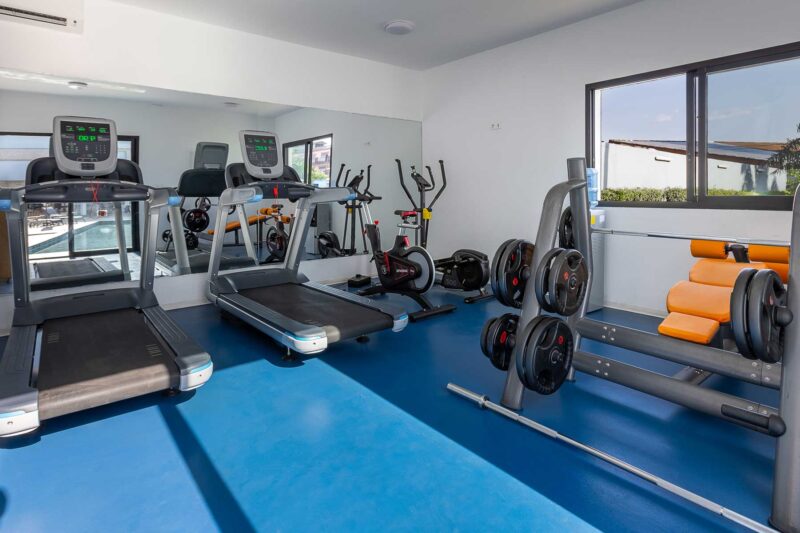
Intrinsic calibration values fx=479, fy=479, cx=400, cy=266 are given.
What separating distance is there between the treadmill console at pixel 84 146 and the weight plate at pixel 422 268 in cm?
259

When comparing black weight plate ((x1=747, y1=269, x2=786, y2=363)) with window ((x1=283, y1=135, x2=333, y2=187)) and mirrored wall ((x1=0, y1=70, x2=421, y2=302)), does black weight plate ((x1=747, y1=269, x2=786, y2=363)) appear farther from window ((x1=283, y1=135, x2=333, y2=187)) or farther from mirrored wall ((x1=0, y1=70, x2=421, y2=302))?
window ((x1=283, y1=135, x2=333, y2=187))

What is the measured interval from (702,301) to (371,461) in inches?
83.6

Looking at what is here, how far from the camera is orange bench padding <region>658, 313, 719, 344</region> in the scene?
2.50 meters

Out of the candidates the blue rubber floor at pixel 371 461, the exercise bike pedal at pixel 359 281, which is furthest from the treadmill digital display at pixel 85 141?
the exercise bike pedal at pixel 359 281

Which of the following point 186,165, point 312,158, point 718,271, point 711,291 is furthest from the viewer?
point 312,158

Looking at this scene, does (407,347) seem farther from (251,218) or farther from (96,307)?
(251,218)

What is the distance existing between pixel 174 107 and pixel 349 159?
2.20 meters

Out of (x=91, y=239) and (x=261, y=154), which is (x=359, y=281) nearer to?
(x=261, y=154)

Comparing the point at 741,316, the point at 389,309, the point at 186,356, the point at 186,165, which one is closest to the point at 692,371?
the point at 741,316

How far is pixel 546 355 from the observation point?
233cm

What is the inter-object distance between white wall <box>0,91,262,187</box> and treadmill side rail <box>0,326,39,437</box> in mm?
2333

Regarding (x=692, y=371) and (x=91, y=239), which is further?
(x=91, y=239)

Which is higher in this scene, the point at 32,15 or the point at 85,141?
the point at 32,15

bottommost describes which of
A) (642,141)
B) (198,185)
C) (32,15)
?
(198,185)
